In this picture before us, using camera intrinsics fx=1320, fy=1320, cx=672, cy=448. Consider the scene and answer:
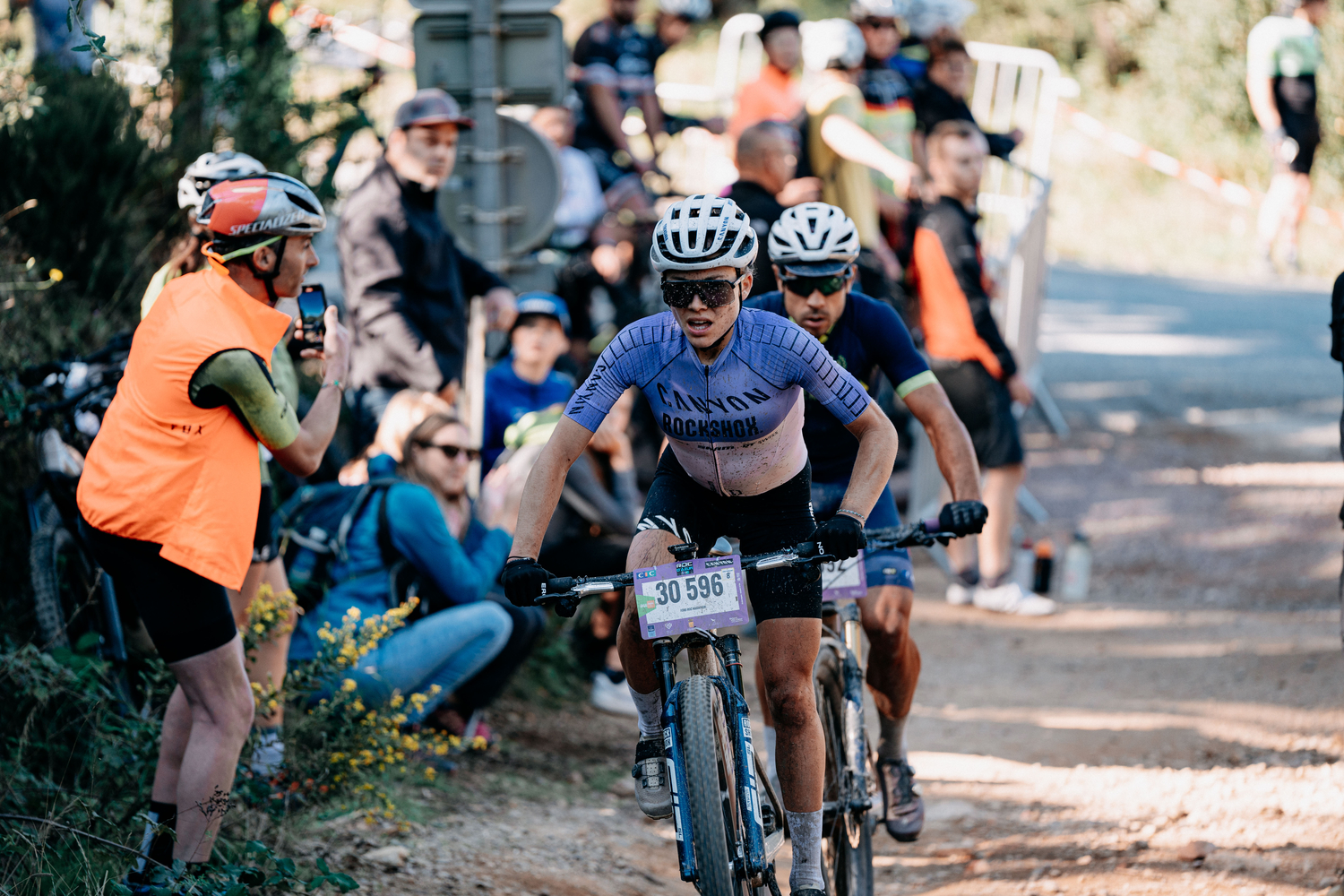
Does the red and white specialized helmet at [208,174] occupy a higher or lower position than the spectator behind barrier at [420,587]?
higher

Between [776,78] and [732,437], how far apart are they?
21.0 feet

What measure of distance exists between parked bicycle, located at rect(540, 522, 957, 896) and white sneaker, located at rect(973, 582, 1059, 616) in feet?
16.8

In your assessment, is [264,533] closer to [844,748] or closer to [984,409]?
[844,748]

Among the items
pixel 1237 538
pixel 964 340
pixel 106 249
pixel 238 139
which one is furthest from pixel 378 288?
pixel 1237 538

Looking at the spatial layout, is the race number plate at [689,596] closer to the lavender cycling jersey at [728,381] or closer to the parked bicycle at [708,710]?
the parked bicycle at [708,710]

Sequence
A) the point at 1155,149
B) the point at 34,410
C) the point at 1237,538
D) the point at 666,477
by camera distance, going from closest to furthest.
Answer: the point at 666,477, the point at 34,410, the point at 1237,538, the point at 1155,149

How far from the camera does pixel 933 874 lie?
512cm

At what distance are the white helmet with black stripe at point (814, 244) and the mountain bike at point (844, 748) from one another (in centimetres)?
95

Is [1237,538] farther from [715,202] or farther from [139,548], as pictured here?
[139,548]

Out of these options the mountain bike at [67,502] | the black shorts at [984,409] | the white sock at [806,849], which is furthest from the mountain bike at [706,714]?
the black shorts at [984,409]

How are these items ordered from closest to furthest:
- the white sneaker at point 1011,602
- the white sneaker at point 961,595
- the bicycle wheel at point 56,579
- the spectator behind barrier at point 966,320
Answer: the bicycle wheel at point 56,579 → the spectator behind barrier at point 966,320 → the white sneaker at point 1011,602 → the white sneaker at point 961,595

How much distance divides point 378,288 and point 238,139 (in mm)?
2076

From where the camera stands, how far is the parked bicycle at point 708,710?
3555 millimetres

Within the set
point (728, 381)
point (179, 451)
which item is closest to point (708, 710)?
point (728, 381)
